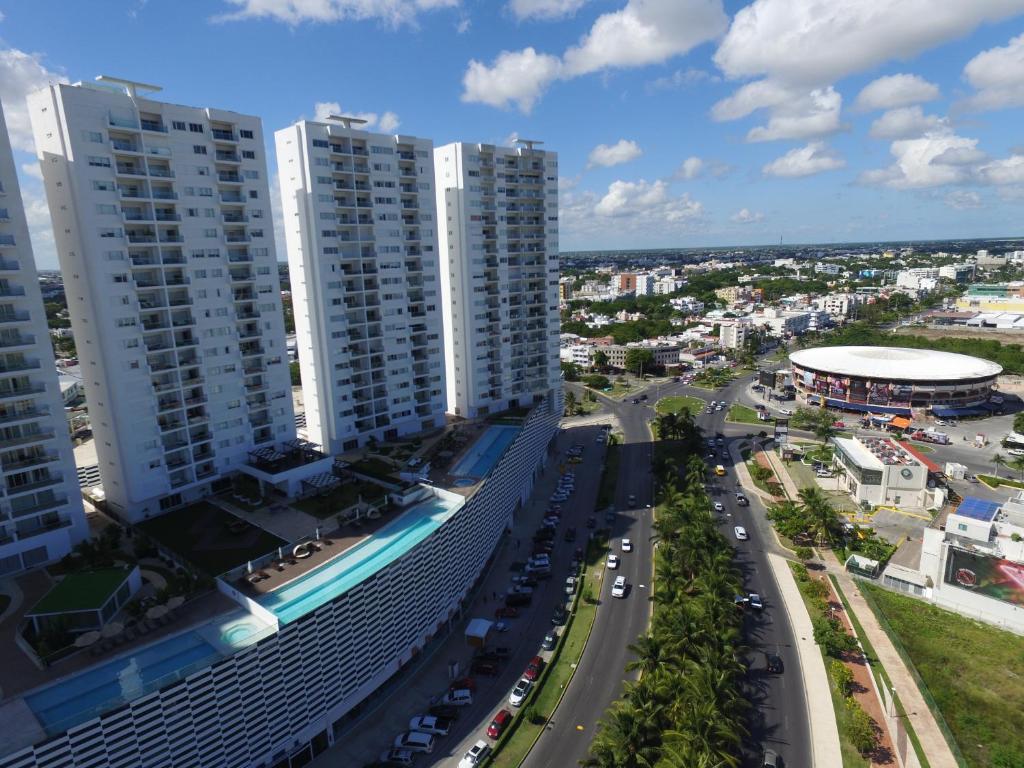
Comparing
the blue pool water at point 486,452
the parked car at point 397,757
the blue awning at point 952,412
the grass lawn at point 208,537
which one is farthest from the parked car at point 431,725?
the blue awning at point 952,412

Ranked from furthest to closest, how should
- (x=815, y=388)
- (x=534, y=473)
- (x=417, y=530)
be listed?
1. (x=815, y=388)
2. (x=534, y=473)
3. (x=417, y=530)

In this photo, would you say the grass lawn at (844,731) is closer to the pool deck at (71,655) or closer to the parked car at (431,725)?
the parked car at (431,725)

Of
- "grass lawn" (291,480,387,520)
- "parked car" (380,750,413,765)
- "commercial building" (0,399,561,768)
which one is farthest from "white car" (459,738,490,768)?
"grass lawn" (291,480,387,520)

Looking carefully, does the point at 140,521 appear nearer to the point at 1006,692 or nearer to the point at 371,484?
the point at 371,484

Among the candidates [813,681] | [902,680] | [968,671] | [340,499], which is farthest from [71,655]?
[968,671]

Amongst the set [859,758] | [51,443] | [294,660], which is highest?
[51,443]

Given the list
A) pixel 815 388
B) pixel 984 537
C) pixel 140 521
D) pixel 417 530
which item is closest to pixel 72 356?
pixel 140 521
